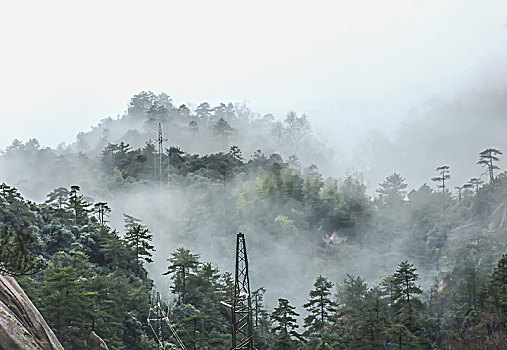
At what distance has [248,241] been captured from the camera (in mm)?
47250

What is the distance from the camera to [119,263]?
99.5ft

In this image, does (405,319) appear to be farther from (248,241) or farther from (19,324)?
(248,241)

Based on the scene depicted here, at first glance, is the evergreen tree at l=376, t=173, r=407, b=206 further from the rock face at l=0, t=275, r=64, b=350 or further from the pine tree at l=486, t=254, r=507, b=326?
the rock face at l=0, t=275, r=64, b=350

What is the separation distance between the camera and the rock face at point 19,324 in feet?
41.2

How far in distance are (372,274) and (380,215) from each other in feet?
24.8

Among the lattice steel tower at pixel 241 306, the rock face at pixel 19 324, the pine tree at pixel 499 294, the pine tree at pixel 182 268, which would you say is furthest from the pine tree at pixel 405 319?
the rock face at pixel 19 324

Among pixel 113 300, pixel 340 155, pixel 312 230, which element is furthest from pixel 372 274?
pixel 340 155

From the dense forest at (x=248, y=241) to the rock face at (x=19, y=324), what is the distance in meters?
0.62

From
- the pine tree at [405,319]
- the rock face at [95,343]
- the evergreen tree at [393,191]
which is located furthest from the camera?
the evergreen tree at [393,191]

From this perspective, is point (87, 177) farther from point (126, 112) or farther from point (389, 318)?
point (389, 318)

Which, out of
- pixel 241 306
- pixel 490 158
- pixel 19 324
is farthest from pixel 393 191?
pixel 19 324

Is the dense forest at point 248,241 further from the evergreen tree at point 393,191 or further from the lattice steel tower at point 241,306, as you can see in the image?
the lattice steel tower at point 241,306

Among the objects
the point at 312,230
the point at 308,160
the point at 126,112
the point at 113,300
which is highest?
the point at 126,112

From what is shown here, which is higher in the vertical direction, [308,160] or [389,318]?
[308,160]
